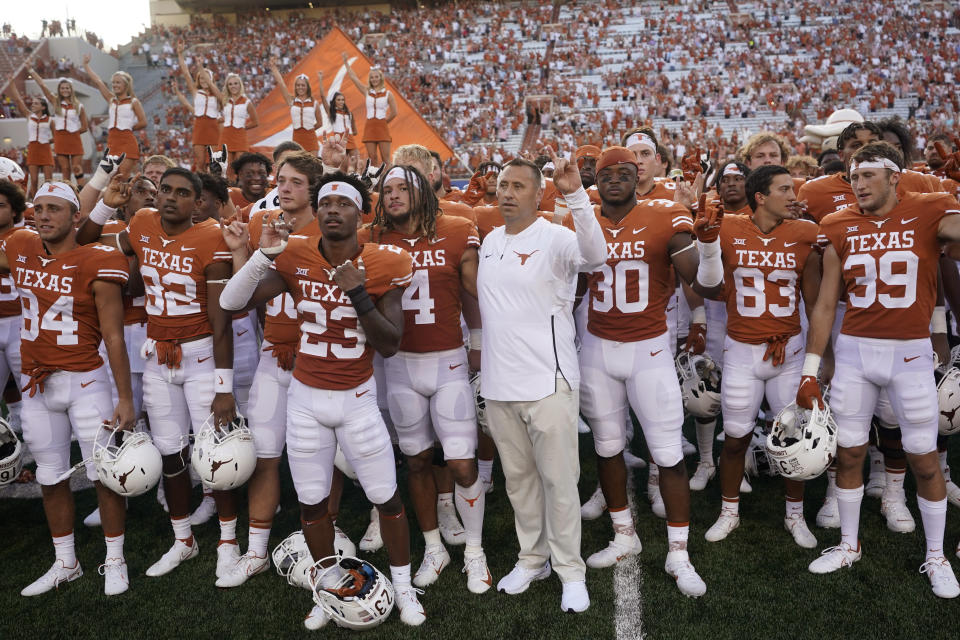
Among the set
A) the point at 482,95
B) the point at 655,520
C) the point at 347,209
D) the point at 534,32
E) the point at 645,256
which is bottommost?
the point at 655,520

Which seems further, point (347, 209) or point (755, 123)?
point (755, 123)

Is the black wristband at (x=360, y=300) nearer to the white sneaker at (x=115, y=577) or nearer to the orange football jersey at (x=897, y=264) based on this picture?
the white sneaker at (x=115, y=577)

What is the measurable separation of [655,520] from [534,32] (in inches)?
1166

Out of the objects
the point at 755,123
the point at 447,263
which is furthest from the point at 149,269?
the point at 755,123

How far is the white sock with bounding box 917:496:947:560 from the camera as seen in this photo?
12.6ft

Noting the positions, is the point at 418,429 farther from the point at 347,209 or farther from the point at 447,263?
the point at 347,209

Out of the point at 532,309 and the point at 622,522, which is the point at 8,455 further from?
the point at 622,522

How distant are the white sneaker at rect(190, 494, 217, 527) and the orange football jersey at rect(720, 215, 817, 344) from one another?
12.7ft

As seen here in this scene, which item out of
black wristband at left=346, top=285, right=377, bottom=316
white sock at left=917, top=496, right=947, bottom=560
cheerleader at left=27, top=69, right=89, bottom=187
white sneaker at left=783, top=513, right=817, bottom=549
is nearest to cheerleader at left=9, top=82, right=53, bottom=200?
cheerleader at left=27, top=69, right=89, bottom=187

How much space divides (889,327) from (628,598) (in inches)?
82.5

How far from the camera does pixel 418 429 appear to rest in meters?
4.05

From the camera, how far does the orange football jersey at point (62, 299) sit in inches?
158

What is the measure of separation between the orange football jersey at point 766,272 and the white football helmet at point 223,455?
3.11 metres

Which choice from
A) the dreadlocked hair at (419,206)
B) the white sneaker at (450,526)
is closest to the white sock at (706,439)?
the white sneaker at (450,526)
